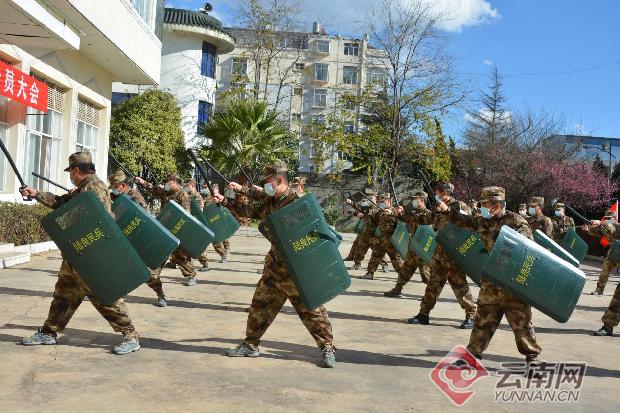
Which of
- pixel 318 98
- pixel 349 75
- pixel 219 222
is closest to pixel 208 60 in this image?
pixel 318 98

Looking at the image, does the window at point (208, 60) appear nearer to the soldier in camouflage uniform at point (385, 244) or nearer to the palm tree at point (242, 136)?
the palm tree at point (242, 136)

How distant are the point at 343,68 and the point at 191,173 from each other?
2003cm

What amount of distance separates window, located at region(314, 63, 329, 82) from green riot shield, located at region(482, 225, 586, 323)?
134 feet

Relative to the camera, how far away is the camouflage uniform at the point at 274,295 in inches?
225

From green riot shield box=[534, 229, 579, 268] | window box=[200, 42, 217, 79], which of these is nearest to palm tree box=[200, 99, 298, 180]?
window box=[200, 42, 217, 79]

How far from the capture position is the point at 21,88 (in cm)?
1261

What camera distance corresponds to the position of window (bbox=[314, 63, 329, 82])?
45.4 meters

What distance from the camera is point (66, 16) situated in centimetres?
1309

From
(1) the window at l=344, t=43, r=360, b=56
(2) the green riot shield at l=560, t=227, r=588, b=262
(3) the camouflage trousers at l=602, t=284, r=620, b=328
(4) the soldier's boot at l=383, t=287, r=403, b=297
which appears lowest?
(4) the soldier's boot at l=383, t=287, r=403, b=297

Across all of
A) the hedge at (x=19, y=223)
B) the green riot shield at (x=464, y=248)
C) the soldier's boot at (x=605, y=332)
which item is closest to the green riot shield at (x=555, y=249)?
the green riot shield at (x=464, y=248)

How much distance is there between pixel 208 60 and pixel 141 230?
96.1 ft

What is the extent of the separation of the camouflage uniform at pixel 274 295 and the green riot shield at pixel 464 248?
2.54 m

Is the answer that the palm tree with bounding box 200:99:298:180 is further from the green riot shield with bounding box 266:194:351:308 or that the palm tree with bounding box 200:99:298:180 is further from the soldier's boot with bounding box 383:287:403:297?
the green riot shield with bounding box 266:194:351:308

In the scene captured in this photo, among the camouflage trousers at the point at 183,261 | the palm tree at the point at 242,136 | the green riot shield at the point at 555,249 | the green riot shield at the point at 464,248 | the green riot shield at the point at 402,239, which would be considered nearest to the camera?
the green riot shield at the point at 555,249
